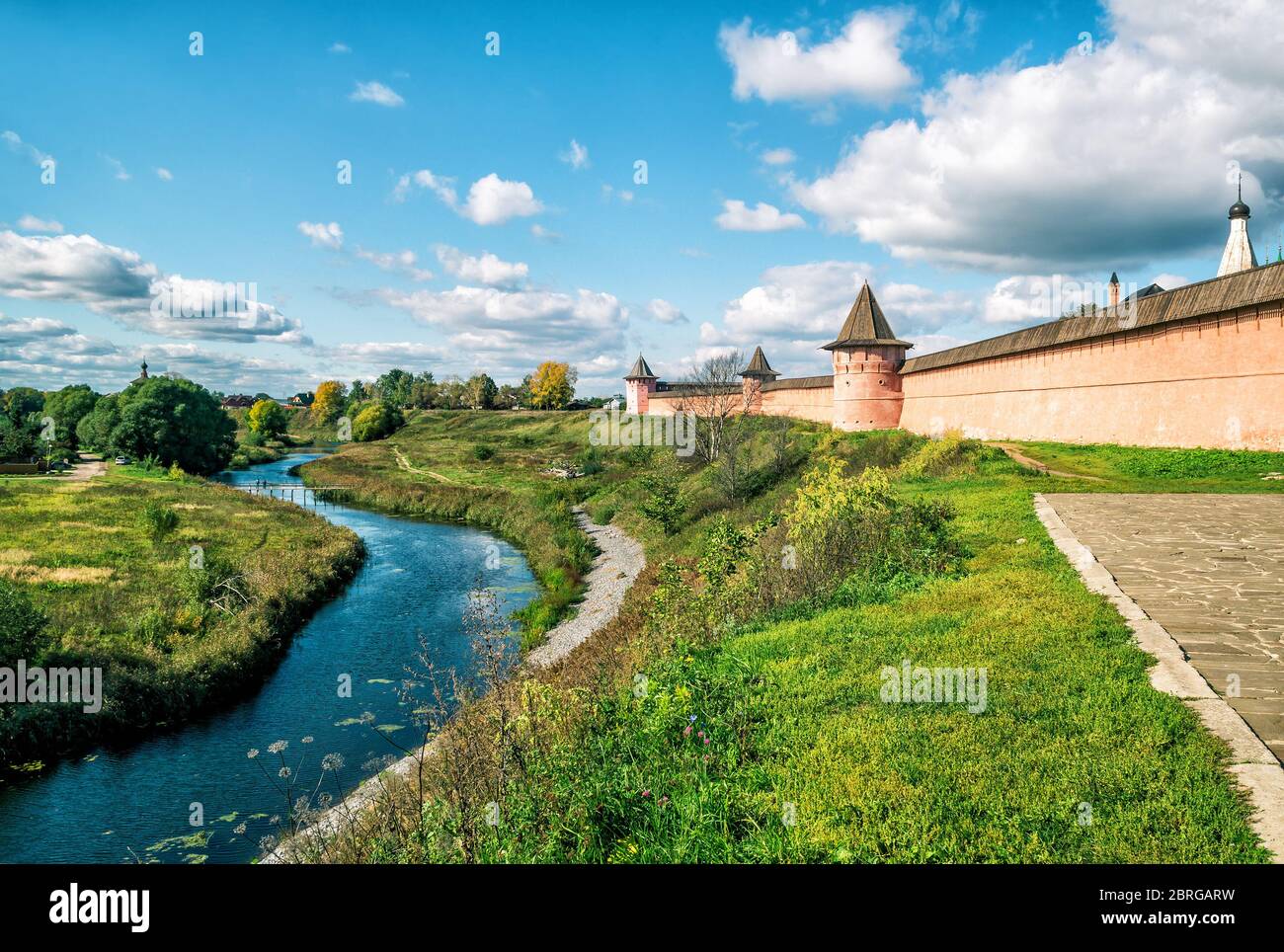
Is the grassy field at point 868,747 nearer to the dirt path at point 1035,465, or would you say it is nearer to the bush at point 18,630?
the dirt path at point 1035,465

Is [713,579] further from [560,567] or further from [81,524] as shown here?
[81,524]

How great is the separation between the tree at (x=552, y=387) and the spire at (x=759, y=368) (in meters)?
40.0

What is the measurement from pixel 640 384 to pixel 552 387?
28.8 metres

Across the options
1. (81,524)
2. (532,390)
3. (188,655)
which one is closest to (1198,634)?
(188,655)

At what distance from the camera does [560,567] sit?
70.5ft

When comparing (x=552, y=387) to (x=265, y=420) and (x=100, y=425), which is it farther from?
(x=100, y=425)

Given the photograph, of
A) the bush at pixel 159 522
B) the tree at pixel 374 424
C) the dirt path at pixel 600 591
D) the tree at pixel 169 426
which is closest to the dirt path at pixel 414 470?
the tree at pixel 169 426

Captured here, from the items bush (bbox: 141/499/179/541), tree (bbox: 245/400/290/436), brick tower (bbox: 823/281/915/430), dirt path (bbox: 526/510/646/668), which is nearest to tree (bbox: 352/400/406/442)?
tree (bbox: 245/400/290/436)

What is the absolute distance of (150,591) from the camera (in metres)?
15.4

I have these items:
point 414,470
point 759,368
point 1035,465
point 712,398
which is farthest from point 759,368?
point 1035,465

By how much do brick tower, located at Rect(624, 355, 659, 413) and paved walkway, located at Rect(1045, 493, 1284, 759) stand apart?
4750 centimetres

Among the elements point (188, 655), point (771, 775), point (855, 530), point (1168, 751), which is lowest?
point (188, 655)
